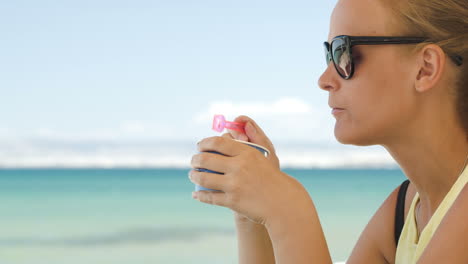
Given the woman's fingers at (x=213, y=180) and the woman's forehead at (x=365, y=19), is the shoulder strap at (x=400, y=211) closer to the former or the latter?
the woman's forehead at (x=365, y=19)

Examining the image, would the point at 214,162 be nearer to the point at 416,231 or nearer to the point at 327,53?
the point at 327,53

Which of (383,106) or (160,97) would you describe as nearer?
(383,106)

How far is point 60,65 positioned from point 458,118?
37.1 metres

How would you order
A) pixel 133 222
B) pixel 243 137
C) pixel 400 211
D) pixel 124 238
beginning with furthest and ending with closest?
pixel 133 222
pixel 124 238
pixel 400 211
pixel 243 137

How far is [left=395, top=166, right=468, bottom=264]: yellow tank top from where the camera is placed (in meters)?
1.38

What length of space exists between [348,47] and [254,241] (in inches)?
21.7

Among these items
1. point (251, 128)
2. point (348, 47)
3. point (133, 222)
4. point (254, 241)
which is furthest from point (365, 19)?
point (133, 222)

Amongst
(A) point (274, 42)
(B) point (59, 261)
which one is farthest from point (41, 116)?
(B) point (59, 261)

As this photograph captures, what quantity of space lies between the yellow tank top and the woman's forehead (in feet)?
1.29

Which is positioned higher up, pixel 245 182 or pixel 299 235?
pixel 245 182

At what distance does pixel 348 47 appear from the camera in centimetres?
142

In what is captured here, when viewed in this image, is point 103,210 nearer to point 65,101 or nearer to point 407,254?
point 65,101

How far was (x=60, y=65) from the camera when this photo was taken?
36500 millimetres

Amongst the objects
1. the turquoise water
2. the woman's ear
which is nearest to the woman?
the woman's ear
